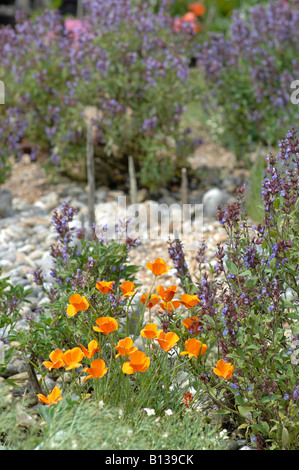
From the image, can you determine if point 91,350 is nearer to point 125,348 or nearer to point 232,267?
point 125,348

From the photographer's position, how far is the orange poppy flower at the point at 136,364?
205 cm

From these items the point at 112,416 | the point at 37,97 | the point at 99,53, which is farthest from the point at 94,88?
the point at 112,416

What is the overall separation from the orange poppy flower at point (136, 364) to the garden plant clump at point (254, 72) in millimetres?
3575

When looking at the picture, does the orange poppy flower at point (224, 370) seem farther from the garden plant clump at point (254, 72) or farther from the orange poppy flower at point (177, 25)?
the orange poppy flower at point (177, 25)

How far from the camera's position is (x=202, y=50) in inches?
217

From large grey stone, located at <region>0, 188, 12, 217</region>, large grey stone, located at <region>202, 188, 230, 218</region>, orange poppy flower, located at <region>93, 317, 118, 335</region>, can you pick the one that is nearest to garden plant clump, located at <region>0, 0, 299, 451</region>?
orange poppy flower, located at <region>93, 317, 118, 335</region>

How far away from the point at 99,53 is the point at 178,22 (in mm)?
1123

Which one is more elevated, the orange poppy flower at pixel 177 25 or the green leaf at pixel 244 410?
the orange poppy flower at pixel 177 25

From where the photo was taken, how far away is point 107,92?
4.94 metres

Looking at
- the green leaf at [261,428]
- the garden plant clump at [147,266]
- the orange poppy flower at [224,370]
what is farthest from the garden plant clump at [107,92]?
the green leaf at [261,428]

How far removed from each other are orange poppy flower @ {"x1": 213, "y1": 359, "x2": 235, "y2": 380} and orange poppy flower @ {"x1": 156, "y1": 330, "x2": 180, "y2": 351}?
187mm

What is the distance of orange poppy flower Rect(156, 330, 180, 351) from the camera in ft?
7.07

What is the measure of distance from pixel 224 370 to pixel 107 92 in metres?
3.35
